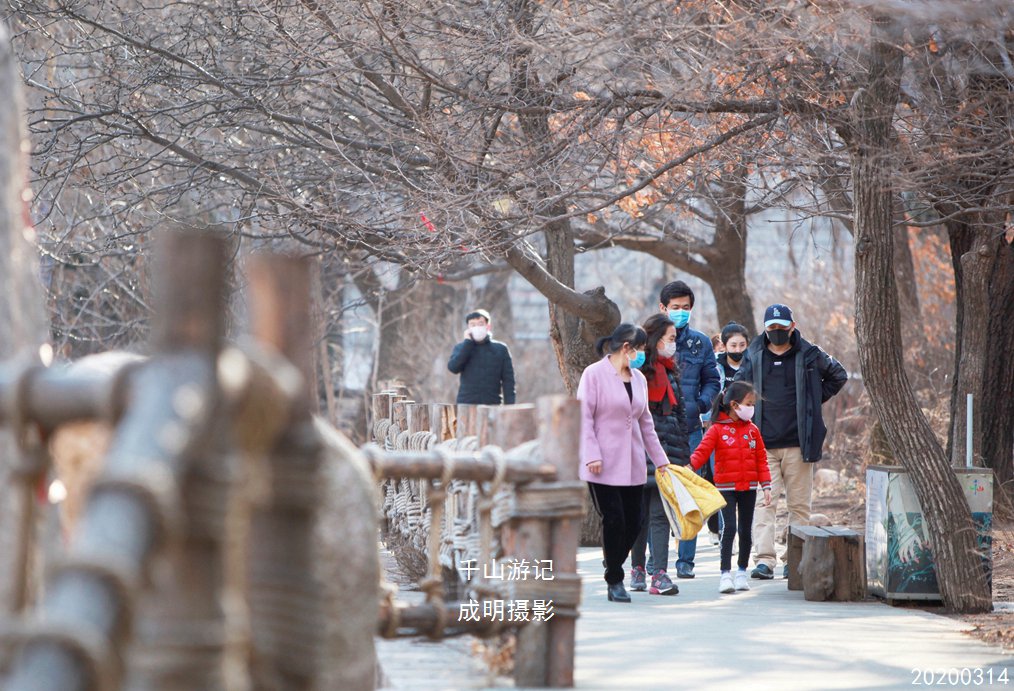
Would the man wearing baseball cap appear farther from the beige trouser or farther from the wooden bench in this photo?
the wooden bench

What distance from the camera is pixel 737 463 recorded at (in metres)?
9.14

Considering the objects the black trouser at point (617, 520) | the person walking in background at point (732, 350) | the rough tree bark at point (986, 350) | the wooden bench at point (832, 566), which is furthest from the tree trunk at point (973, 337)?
the black trouser at point (617, 520)

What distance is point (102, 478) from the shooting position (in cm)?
219

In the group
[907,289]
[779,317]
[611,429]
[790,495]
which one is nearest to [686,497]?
[611,429]

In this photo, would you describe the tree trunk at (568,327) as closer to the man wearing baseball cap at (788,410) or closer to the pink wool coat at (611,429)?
the man wearing baseball cap at (788,410)

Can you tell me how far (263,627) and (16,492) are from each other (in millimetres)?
629

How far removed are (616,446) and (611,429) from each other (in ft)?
0.37

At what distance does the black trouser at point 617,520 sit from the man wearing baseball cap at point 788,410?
2.10 meters

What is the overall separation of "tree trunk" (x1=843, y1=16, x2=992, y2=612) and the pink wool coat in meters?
1.60

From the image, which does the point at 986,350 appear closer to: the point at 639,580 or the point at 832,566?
the point at 832,566

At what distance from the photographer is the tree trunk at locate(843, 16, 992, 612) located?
8.42 meters

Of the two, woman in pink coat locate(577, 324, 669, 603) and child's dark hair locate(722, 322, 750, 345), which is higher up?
child's dark hair locate(722, 322, 750, 345)

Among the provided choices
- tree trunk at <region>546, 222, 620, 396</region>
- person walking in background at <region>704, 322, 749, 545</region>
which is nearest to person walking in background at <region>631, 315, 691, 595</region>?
person walking in background at <region>704, 322, 749, 545</region>

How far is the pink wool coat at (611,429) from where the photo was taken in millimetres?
8094
